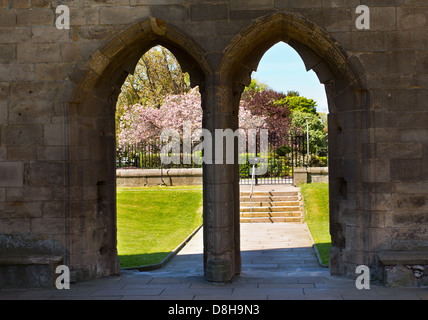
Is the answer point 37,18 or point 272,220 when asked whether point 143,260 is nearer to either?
point 37,18

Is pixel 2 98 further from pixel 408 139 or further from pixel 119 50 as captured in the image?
pixel 408 139

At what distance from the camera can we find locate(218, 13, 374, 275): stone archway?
6992 mm

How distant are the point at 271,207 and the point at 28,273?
10982 mm

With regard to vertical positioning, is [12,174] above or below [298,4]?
below

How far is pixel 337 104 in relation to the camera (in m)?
7.40

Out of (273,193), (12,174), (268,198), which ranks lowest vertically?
(268,198)

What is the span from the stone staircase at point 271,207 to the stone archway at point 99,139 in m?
9.22

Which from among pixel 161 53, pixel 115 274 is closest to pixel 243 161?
pixel 161 53

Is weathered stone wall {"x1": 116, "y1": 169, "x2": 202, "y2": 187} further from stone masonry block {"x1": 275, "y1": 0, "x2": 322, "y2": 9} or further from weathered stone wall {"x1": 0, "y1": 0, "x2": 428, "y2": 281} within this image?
stone masonry block {"x1": 275, "y1": 0, "x2": 322, "y2": 9}

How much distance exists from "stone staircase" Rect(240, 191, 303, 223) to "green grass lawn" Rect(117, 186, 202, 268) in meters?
Result: 1.53

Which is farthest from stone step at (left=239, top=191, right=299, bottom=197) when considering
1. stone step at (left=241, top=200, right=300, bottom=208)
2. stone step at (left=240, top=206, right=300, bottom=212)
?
stone step at (left=240, top=206, right=300, bottom=212)

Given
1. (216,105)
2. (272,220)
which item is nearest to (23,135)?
(216,105)

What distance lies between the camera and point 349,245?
282 inches

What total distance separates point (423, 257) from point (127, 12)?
4.97 meters
